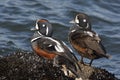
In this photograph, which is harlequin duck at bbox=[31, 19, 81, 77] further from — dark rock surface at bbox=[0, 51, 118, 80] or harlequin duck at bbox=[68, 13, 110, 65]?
harlequin duck at bbox=[68, 13, 110, 65]

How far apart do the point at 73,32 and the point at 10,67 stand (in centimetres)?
172

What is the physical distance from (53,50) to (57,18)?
23.3ft

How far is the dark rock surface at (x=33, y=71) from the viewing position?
312 inches

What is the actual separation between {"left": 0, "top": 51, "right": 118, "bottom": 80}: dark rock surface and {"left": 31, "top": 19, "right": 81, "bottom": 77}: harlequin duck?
12 centimetres

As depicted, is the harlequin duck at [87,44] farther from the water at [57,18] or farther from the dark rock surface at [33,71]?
the water at [57,18]

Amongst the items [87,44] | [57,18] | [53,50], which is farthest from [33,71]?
[57,18]

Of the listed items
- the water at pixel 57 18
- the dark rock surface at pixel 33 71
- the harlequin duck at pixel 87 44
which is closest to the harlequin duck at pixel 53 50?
the dark rock surface at pixel 33 71

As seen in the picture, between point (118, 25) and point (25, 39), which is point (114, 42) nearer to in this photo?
point (118, 25)

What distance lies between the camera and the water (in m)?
13.4

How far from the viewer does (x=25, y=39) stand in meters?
13.5

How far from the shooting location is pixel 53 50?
336 inches

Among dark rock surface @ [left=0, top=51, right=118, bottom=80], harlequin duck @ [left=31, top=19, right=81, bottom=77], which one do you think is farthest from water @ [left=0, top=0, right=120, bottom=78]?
dark rock surface @ [left=0, top=51, right=118, bottom=80]

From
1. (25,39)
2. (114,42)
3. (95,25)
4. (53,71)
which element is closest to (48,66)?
(53,71)

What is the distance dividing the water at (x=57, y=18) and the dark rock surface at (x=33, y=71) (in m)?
3.62
